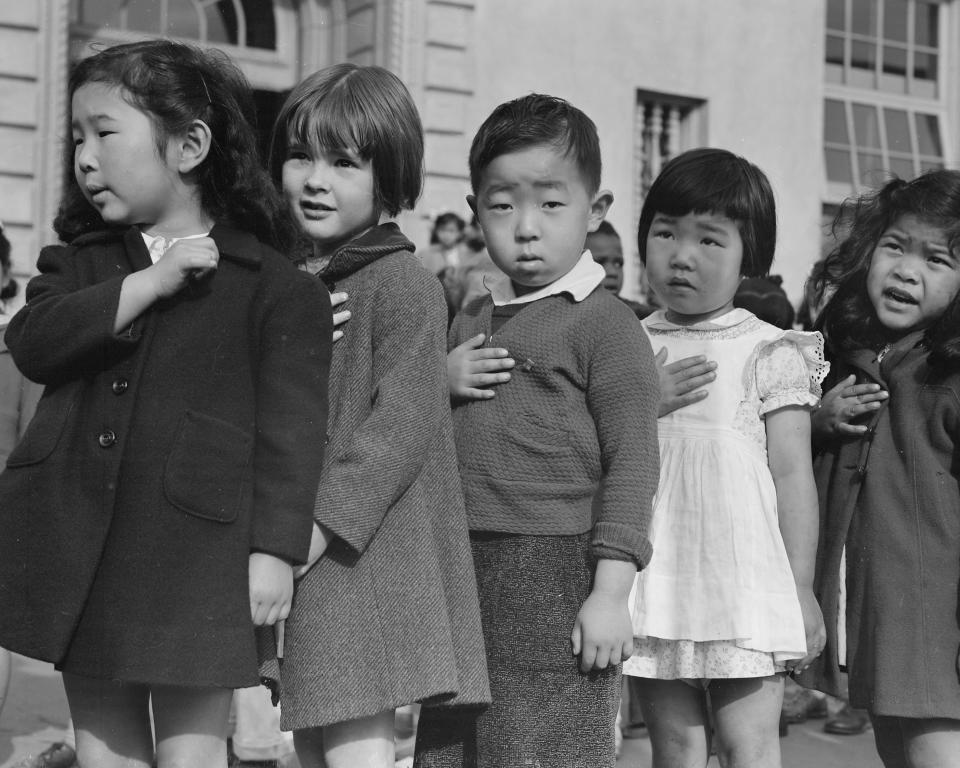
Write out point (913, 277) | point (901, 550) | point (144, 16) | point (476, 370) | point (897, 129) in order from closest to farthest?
Result: point (476, 370), point (901, 550), point (913, 277), point (144, 16), point (897, 129)

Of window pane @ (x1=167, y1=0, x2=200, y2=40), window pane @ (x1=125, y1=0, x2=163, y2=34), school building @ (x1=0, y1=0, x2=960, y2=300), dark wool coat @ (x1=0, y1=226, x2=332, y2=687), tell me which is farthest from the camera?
window pane @ (x1=125, y1=0, x2=163, y2=34)

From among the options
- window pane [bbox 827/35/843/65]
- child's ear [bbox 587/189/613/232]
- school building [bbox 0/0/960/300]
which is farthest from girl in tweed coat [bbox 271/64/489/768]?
window pane [bbox 827/35/843/65]

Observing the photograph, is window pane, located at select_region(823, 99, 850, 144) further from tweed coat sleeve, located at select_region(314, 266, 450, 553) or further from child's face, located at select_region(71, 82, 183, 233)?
child's face, located at select_region(71, 82, 183, 233)

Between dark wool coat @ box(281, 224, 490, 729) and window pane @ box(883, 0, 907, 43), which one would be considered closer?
dark wool coat @ box(281, 224, 490, 729)

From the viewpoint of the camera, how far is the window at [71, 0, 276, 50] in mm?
8547


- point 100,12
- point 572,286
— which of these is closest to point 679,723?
point 572,286

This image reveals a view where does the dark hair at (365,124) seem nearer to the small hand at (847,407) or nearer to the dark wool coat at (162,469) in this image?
the dark wool coat at (162,469)

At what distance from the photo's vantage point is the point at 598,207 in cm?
241

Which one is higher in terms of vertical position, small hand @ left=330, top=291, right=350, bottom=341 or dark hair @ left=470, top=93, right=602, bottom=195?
dark hair @ left=470, top=93, right=602, bottom=195

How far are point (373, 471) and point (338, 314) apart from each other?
29cm

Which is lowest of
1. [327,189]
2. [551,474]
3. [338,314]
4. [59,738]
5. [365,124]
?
[59,738]

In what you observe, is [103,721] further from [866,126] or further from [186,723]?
[866,126]

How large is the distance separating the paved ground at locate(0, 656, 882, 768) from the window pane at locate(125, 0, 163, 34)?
5.41m

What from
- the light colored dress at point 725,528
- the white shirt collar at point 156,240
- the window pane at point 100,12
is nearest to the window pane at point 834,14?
the window pane at point 100,12
